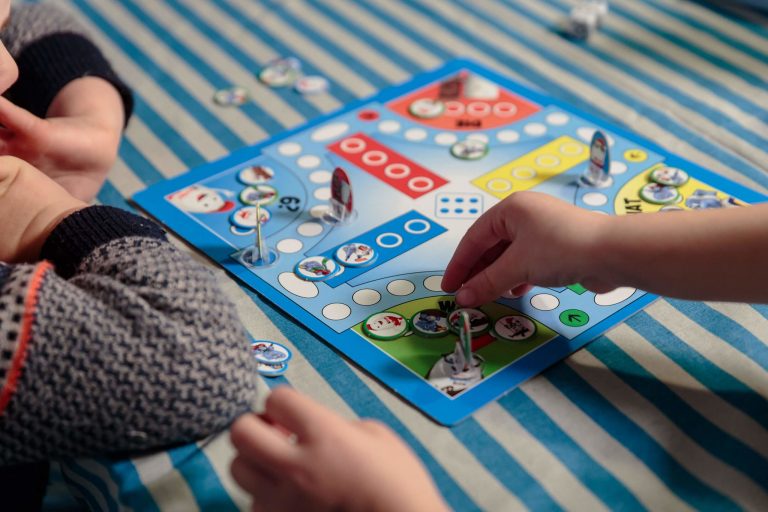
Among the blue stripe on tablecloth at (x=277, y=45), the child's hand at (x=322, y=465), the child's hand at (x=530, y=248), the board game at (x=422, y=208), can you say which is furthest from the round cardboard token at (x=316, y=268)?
the blue stripe on tablecloth at (x=277, y=45)

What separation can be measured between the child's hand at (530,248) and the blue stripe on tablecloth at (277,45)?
0.37 m

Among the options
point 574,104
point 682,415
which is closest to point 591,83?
point 574,104

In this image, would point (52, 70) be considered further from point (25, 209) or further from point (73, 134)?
point (25, 209)

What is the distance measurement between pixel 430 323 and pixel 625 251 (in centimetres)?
15

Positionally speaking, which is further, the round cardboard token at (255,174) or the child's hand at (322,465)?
the round cardboard token at (255,174)

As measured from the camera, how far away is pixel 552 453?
0.57 m

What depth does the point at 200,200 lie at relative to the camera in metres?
0.81

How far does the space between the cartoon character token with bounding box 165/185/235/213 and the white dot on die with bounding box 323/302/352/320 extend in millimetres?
172

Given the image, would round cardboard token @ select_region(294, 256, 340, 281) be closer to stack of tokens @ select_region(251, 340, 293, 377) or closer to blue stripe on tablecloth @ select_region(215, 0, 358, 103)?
stack of tokens @ select_region(251, 340, 293, 377)

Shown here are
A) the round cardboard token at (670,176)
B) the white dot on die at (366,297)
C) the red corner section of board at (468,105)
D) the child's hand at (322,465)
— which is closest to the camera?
the child's hand at (322,465)

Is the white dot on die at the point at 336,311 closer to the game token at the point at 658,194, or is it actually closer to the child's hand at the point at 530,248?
the child's hand at the point at 530,248

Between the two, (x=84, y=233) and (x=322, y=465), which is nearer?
(x=322, y=465)

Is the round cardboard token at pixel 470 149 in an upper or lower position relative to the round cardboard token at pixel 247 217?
upper

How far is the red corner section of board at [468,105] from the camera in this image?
901mm
